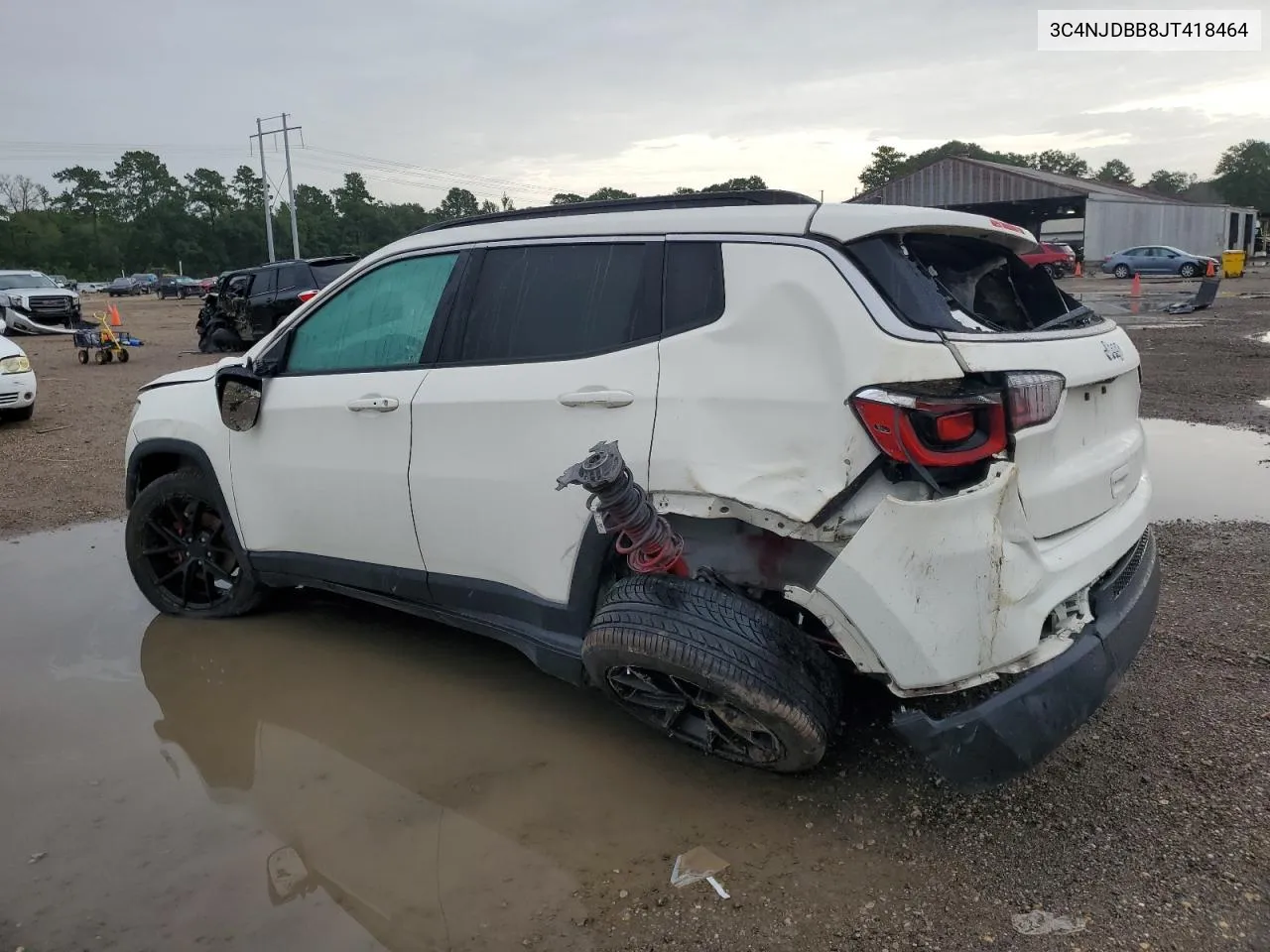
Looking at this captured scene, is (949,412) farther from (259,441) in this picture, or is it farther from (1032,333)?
(259,441)

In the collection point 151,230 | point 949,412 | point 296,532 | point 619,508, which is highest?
point 151,230

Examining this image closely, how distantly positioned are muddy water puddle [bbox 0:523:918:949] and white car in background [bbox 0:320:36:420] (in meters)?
6.91

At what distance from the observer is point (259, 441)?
4.14m

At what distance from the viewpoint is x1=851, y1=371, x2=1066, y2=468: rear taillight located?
2465 millimetres

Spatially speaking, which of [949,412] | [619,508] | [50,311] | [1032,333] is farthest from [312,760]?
[50,311]

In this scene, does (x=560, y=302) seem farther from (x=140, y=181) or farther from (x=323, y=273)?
(x=140, y=181)

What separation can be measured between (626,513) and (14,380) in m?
10.1

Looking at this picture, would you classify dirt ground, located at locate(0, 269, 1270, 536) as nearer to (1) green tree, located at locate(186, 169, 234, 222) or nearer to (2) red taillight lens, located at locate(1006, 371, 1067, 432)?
(2) red taillight lens, located at locate(1006, 371, 1067, 432)

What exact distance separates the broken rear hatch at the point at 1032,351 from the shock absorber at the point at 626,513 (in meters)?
0.89

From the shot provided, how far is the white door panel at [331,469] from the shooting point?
365cm

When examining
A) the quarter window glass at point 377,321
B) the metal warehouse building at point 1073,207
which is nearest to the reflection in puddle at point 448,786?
the quarter window glass at point 377,321

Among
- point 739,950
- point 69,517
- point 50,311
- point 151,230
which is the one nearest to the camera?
point 739,950

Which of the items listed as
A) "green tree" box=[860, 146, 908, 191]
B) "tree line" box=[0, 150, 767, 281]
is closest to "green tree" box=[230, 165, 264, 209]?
"tree line" box=[0, 150, 767, 281]

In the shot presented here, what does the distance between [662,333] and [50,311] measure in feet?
93.8
